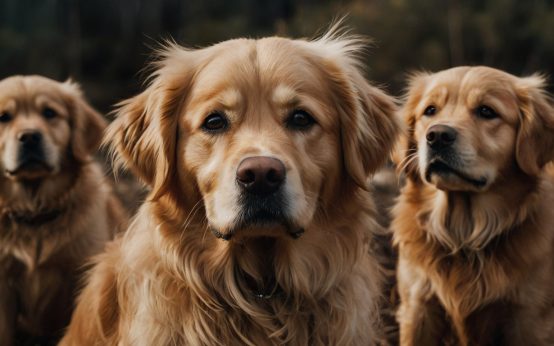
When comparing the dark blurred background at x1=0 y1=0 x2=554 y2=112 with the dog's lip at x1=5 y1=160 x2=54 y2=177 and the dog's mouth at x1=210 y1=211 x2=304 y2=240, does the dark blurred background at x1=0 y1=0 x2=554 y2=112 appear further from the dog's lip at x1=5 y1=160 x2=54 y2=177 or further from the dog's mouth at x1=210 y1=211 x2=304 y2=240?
the dog's mouth at x1=210 y1=211 x2=304 y2=240

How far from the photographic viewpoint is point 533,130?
469 cm

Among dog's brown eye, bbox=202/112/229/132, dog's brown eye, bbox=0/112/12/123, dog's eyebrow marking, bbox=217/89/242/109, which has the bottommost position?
dog's brown eye, bbox=0/112/12/123

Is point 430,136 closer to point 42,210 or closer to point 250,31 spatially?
point 42,210

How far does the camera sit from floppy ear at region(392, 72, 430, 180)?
487 cm

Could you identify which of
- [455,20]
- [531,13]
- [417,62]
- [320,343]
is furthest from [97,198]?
[531,13]

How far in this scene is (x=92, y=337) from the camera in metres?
3.86

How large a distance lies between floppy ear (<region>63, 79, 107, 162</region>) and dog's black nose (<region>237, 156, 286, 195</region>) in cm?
288

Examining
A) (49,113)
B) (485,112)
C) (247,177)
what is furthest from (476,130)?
(49,113)

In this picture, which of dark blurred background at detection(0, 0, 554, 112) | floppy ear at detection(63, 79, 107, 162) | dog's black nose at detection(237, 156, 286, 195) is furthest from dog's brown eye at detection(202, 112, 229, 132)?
dark blurred background at detection(0, 0, 554, 112)

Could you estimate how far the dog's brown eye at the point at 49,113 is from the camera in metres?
5.60

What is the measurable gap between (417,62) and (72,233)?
48.1ft

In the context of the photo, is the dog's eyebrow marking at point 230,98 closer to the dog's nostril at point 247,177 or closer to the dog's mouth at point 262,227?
the dog's nostril at point 247,177

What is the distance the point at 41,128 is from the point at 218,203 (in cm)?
269

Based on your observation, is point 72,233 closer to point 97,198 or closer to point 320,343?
point 97,198
